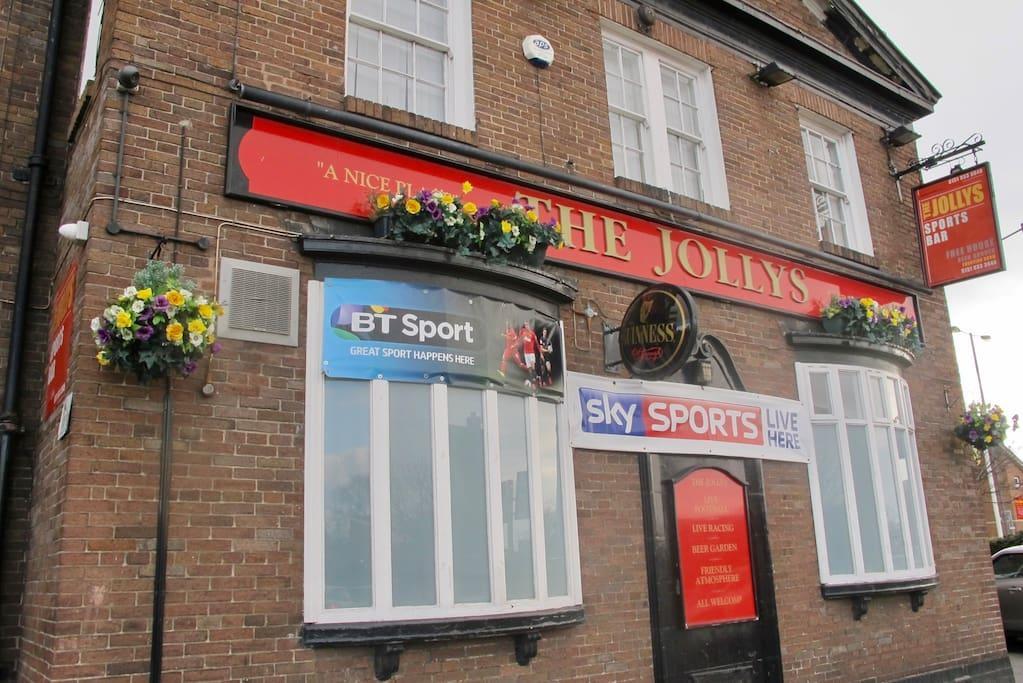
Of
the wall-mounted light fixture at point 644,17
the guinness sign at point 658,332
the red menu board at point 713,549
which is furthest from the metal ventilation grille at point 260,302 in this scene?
→ the wall-mounted light fixture at point 644,17

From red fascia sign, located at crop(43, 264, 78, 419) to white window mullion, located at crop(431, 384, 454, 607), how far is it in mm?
2492

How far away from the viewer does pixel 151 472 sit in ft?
17.2

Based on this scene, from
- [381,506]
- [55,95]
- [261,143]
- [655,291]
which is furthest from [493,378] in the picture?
[55,95]

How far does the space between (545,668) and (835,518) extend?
14.2ft

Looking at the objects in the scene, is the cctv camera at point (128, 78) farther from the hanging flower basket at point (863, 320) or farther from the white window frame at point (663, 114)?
the hanging flower basket at point (863, 320)

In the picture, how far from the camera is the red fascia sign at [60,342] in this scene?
5656mm

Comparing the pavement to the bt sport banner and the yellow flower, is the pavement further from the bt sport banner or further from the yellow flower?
the yellow flower

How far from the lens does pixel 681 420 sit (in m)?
8.14

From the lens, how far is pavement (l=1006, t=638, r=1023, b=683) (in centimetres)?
1213

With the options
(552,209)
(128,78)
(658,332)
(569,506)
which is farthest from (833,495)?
(128,78)

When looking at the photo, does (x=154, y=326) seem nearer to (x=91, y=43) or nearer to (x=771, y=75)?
(x=91, y=43)

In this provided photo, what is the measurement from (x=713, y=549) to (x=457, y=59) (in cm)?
519

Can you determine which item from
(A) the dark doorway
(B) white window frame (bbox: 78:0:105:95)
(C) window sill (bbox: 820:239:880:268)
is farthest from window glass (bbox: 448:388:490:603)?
(C) window sill (bbox: 820:239:880:268)

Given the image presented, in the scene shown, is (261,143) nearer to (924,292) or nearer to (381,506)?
(381,506)
